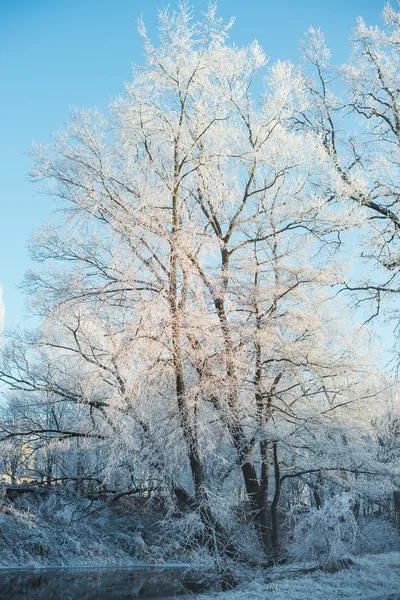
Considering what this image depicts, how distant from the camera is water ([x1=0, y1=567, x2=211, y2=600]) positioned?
974cm

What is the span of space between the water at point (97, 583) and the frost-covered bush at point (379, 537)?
719 centimetres

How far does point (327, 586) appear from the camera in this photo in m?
8.20

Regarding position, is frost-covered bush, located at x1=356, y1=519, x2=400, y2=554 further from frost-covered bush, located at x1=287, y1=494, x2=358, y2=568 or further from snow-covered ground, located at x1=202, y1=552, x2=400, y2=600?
snow-covered ground, located at x1=202, y1=552, x2=400, y2=600

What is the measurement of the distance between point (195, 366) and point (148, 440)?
173cm

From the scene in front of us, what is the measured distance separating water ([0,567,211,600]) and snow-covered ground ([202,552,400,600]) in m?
1.41

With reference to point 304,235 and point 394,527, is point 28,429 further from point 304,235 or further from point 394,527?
point 394,527

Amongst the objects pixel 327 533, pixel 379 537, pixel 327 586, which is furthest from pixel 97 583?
pixel 379 537

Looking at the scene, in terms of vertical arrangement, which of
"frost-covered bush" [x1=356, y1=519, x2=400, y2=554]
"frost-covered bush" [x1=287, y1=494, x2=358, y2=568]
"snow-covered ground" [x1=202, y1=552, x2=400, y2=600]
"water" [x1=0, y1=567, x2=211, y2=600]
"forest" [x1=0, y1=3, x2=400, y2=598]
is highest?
"forest" [x1=0, y1=3, x2=400, y2=598]

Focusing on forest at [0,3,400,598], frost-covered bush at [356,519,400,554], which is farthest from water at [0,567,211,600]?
frost-covered bush at [356,519,400,554]

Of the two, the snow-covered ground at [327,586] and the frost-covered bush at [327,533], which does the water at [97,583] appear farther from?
the frost-covered bush at [327,533]

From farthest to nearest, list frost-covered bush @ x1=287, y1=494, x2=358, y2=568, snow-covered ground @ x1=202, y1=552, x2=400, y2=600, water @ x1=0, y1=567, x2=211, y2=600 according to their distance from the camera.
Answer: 1. frost-covered bush @ x1=287, y1=494, x2=358, y2=568
2. water @ x1=0, y1=567, x2=211, y2=600
3. snow-covered ground @ x1=202, y1=552, x2=400, y2=600

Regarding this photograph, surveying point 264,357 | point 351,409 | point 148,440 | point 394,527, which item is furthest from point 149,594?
point 394,527

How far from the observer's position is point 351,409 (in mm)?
14602

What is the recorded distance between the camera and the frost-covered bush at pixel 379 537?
17969 millimetres
